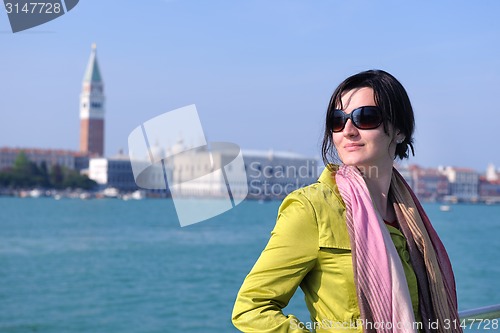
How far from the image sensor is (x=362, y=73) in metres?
1.00

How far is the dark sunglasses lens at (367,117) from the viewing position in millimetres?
962

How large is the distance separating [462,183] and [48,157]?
37569mm

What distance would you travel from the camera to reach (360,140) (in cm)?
99

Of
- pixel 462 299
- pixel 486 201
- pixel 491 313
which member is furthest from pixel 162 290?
pixel 486 201

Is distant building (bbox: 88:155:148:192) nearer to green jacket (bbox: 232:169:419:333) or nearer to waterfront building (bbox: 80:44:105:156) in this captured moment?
waterfront building (bbox: 80:44:105:156)

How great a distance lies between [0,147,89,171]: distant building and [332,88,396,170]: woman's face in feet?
206

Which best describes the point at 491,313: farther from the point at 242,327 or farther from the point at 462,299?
the point at 462,299

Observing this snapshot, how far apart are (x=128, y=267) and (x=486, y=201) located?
60997 mm

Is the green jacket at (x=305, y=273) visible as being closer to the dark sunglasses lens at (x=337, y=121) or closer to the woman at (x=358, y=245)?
the woman at (x=358, y=245)

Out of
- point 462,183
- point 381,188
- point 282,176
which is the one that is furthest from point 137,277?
point 462,183

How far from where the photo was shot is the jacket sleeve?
86cm

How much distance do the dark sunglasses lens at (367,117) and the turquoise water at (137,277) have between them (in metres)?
8.98

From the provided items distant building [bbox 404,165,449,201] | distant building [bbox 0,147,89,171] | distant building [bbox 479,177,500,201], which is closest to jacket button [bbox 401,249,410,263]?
distant building [bbox 0,147,89,171]

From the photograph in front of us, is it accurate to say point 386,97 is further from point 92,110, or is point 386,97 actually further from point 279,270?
point 92,110
